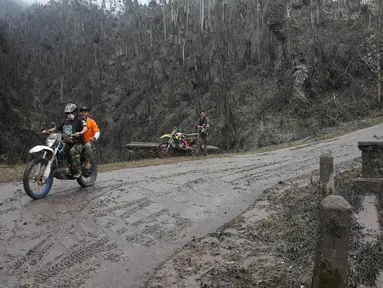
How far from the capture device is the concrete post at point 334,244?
11.8ft

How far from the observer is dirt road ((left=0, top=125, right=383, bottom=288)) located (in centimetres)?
467

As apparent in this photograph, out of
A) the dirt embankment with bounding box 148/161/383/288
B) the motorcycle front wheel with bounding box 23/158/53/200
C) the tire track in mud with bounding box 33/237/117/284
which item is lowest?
the dirt embankment with bounding box 148/161/383/288

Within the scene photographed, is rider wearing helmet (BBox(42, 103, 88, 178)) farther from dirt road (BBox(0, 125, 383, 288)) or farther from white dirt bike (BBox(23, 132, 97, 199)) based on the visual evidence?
dirt road (BBox(0, 125, 383, 288))

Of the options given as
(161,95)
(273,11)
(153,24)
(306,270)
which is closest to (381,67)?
(273,11)

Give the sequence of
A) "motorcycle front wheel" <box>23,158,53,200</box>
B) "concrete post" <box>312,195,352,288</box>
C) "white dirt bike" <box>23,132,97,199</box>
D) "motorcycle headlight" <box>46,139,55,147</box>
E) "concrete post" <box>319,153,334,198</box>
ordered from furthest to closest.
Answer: "motorcycle headlight" <box>46,139,55,147</box> < "white dirt bike" <box>23,132,97,199</box> < "motorcycle front wheel" <box>23,158,53,200</box> < "concrete post" <box>319,153,334,198</box> < "concrete post" <box>312,195,352,288</box>

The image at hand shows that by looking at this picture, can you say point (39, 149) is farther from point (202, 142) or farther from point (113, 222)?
point (202, 142)

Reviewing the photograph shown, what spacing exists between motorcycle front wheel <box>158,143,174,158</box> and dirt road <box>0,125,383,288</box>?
22.2 ft

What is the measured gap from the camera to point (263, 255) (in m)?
5.16

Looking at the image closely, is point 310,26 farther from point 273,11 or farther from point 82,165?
point 82,165

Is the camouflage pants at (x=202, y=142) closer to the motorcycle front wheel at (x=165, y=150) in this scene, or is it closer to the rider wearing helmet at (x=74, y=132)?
the motorcycle front wheel at (x=165, y=150)

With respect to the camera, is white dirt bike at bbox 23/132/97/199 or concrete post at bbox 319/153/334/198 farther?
white dirt bike at bbox 23/132/97/199

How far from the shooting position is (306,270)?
4.54m

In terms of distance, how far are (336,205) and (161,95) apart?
47.9 meters

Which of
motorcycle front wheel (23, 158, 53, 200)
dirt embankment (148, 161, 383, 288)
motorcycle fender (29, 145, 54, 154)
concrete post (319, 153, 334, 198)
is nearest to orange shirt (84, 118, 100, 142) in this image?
motorcycle fender (29, 145, 54, 154)
